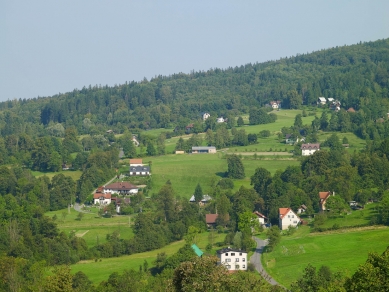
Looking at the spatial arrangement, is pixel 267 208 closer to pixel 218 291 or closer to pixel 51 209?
pixel 51 209

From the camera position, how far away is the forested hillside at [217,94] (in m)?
117

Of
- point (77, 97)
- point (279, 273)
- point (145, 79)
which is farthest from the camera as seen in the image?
point (145, 79)

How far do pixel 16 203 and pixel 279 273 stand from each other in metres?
29.5

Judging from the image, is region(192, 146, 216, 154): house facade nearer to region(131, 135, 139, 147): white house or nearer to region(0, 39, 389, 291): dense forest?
region(0, 39, 389, 291): dense forest

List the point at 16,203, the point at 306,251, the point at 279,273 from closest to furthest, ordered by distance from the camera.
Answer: the point at 279,273 < the point at 306,251 < the point at 16,203

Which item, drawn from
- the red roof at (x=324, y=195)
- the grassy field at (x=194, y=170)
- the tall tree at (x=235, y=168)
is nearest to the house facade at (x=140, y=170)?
the grassy field at (x=194, y=170)

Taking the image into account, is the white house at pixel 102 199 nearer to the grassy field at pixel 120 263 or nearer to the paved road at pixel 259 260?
the grassy field at pixel 120 263

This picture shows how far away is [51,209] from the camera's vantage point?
66.5 metres

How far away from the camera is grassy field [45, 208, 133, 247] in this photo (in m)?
54.9

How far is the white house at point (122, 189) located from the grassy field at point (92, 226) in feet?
20.8

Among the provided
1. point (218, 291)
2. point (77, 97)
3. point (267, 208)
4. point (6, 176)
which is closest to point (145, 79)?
point (77, 97)

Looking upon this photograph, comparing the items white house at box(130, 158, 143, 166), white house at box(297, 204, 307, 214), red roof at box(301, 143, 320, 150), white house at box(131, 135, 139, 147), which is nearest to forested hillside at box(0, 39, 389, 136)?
white house at box(131, 135, 139, 147)

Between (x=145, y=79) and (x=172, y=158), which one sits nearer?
(x=172, y=158)

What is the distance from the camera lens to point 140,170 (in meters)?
76.7
